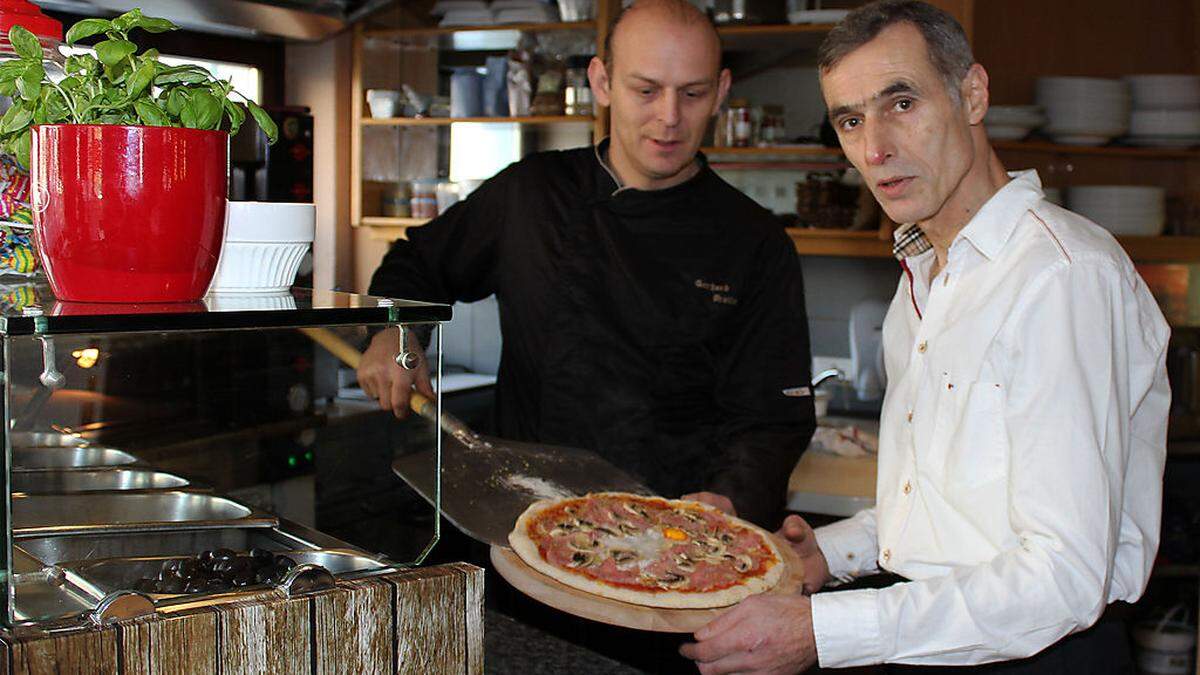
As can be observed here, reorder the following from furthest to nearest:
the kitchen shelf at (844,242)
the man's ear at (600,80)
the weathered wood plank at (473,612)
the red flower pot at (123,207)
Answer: the kitchen shelf at (844,242) → the man's ear at (600,80) → the weathered wood plank at (473,612) → the red flower pot at (123,207)

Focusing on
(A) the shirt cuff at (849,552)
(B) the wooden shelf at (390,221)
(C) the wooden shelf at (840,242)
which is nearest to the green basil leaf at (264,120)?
(A) the shirt cuff at (849,552)

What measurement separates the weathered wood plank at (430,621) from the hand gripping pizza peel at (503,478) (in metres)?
0.71

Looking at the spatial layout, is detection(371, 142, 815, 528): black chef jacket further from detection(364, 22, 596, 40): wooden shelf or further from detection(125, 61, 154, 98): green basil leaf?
detection(364, 22, 596, 40): wooden shelf

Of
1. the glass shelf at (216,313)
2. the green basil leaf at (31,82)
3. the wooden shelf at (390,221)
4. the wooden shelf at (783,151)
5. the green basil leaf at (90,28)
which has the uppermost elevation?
the wooden shelf at (783,151)

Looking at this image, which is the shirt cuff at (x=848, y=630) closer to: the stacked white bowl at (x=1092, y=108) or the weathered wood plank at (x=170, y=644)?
the weathered wood plank at (x=170, y=644)

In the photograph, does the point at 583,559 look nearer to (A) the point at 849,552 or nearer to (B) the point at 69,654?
(A) the point at 849,552

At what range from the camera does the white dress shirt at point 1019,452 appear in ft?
4.63

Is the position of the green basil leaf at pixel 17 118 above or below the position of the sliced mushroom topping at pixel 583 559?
above

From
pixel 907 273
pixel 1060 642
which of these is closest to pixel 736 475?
pixel 907 273

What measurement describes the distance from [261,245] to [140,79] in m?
0.25

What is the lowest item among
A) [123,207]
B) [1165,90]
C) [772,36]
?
[123,207]

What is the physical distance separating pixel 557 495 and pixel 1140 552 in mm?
968

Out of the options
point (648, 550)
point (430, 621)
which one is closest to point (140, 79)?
point (430, 621)

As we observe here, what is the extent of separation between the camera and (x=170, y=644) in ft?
2.94
